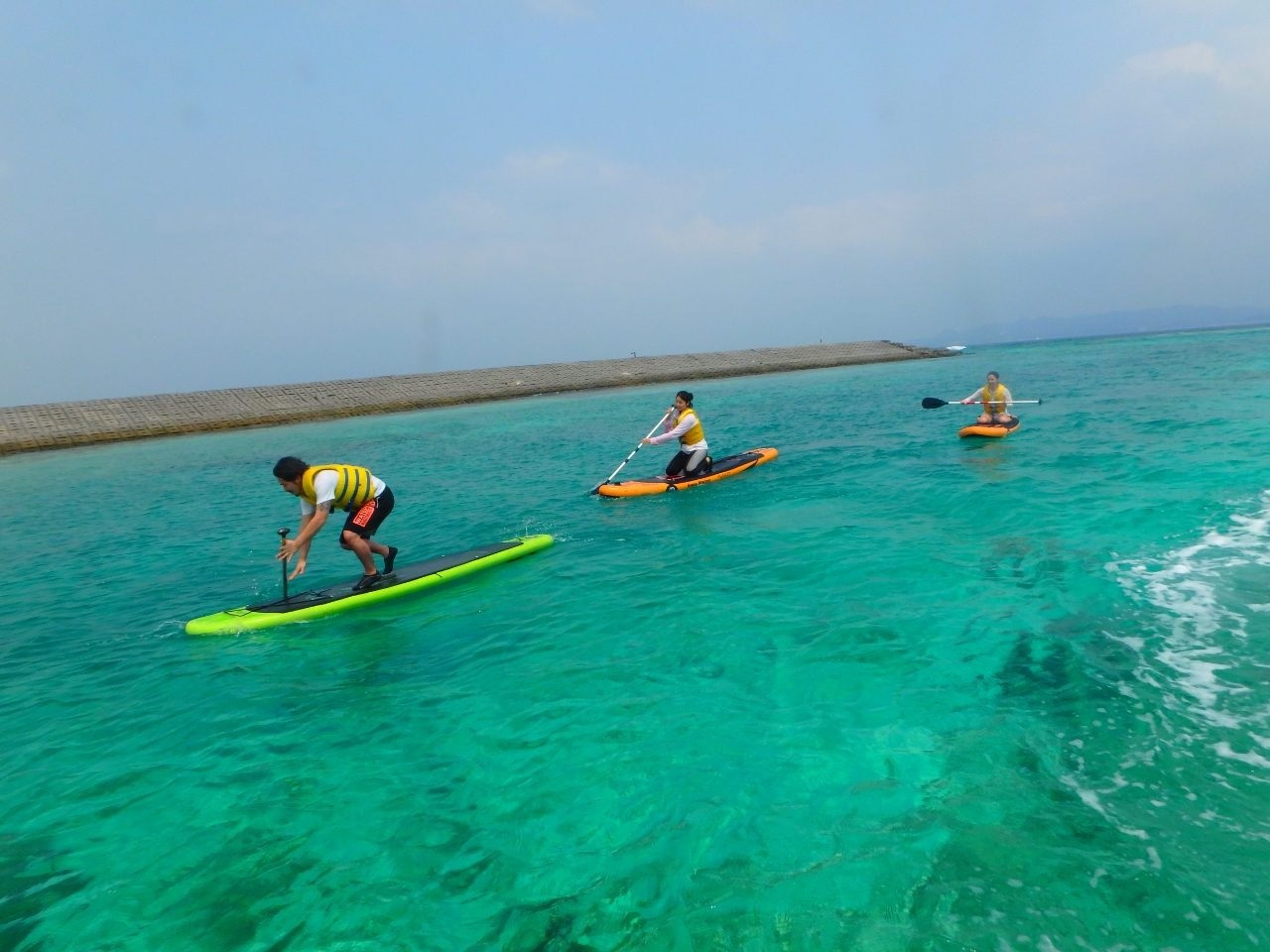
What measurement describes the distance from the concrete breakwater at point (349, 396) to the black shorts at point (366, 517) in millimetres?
40083

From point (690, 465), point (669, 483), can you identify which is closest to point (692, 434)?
point (690, 465)

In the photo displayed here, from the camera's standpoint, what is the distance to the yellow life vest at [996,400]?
18.3 meters

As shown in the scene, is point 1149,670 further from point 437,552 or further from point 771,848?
point 437,552

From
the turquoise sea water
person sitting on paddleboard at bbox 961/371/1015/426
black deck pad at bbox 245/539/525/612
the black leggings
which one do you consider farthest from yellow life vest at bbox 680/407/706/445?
person sitting on paddleboard at bbox 961/371/1015/426

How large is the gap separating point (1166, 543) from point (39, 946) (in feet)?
38.1

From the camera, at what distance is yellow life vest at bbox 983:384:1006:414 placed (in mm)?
18344

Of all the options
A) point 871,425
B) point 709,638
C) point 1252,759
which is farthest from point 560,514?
point 871,425

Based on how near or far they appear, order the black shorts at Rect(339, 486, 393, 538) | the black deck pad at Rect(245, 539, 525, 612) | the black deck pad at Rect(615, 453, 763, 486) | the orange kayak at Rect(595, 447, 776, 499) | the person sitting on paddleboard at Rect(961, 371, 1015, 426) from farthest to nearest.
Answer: the person sitting on paddleboard at Rect(961, 371, 1015, 426), the black deck pad at Rect(615, 453, 763, 486), the orange kayak at Rect(595, 447, 776, 499), the black shorts at Rect(339, 486, 393, 538), the black deck pad at Rect(245, 539, 525, 612)

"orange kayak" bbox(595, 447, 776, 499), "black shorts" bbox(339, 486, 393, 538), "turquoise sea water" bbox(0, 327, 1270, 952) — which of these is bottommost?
"turquoise sea water" bbox(0, 327, 1270, 952)

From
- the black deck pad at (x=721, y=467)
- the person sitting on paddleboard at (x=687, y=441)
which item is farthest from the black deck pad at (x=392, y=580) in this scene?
the person sitting on paddleboard at (x=687, y=441)

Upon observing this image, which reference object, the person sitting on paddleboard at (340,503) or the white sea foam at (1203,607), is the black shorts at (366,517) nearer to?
the person sitting on paddleboard at (340,503)

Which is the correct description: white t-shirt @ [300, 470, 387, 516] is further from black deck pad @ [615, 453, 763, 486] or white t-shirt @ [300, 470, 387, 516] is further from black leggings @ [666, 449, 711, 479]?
black leggings @ [666, 449, 711, 479]

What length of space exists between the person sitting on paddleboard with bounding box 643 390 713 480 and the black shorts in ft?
21.2

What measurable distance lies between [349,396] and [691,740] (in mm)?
51431
